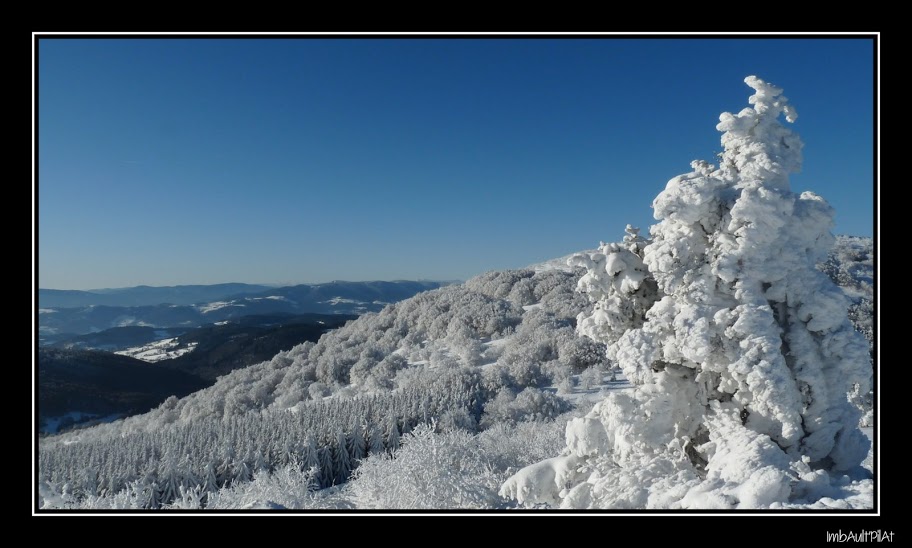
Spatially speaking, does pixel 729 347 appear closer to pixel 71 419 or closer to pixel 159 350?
pixel 71 419

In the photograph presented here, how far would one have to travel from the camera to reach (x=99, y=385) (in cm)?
8719

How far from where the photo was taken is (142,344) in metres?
115

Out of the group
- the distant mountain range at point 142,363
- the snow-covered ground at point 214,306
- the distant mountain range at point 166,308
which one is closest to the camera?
the distant mountain range at point 142,363

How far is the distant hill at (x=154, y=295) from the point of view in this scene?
98875mm

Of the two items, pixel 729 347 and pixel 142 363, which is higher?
pixel 729 347

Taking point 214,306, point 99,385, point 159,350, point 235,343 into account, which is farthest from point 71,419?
point 214,306

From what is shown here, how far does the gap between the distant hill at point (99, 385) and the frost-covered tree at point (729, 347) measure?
64.0 metres

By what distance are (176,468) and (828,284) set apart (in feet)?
166

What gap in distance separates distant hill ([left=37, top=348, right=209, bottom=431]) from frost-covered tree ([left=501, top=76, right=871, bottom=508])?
64.0 m

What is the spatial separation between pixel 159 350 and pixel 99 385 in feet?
109

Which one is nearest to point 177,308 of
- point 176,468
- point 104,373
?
point 104,373

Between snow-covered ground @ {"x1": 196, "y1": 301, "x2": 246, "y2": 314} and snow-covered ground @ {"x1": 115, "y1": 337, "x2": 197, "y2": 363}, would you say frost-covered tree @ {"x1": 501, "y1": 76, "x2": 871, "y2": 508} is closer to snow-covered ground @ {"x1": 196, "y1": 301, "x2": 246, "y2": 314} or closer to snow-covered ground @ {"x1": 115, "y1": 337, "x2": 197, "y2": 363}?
snow-covered ground @ {"x1": 115, "y1": 337, "x2": 197, "y2": 363}
